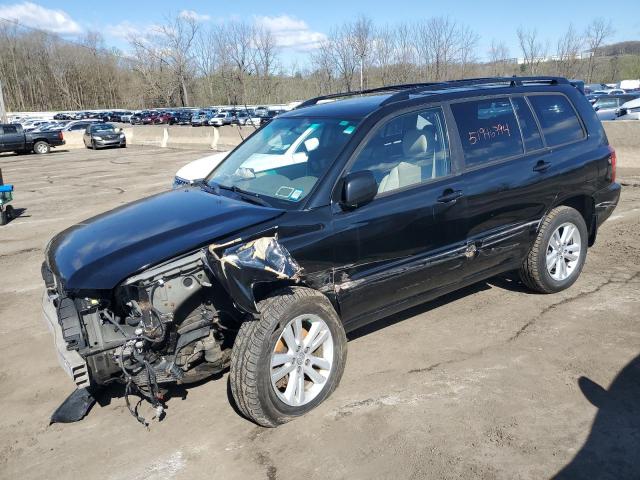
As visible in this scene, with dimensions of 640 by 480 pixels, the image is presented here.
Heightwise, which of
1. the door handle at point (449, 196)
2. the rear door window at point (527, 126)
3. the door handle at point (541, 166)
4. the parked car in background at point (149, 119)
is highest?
the parked car in background at point (149, 119)

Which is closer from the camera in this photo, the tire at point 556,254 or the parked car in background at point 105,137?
the tire at point 556,254

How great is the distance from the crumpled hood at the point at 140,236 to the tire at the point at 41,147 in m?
27.8

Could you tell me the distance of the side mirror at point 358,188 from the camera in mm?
3420

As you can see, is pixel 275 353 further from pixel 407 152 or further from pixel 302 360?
pixel 407 152

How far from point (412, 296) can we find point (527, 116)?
203 centimetres

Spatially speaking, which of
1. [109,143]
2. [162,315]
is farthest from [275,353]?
[109,143]

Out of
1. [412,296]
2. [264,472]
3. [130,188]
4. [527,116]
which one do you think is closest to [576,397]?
[412,296]

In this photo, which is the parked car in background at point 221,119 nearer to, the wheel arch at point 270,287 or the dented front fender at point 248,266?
the wheel arch at point 270,287

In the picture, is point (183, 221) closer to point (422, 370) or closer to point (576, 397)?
point (422, 370)

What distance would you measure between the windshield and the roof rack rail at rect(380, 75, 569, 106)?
0.52 m

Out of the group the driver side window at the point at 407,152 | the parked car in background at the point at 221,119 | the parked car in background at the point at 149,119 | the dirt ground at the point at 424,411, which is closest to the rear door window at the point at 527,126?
the driver side window at the point at 407,152

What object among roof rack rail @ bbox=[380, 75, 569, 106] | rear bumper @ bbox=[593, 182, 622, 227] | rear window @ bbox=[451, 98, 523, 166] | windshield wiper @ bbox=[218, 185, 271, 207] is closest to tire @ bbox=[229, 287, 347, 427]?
windshield wiper @ bbox=[218, 185, 271, 207]

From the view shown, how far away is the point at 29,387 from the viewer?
13.2 ft

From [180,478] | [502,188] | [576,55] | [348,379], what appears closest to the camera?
[180,478]
